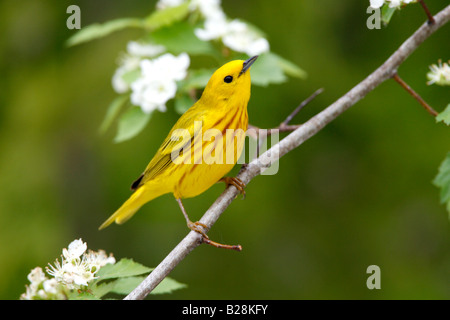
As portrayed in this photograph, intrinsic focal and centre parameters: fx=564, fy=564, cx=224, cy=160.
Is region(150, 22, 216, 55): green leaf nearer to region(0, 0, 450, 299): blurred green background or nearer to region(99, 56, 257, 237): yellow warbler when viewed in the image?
region(99, 56, 257, 237): yellow warbler

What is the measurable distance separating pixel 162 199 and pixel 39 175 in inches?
47.5

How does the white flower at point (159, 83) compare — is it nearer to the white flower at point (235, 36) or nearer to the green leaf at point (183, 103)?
the green leaf at point (183, 103)

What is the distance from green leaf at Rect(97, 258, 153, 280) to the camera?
2.57 m

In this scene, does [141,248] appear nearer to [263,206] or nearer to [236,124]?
[263,206]

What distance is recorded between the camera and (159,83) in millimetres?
3402

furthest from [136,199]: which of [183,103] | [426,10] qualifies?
[426,10]

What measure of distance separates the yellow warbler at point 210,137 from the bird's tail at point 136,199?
98 millimetres

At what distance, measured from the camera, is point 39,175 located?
529 cm

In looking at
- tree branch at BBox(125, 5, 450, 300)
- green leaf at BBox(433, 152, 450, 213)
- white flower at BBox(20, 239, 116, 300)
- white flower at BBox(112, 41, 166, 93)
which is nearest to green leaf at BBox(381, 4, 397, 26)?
tree branch at BBox(125, 5, 450, 300)

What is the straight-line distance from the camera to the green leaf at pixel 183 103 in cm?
347

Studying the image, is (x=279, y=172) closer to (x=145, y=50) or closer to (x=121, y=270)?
(x=145, y=50)

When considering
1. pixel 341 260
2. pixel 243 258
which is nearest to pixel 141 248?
pixel 243 258

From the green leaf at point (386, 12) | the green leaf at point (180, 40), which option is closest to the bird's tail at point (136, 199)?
the green leaf at point (180, 40)

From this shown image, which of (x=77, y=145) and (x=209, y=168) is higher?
(x=77, y=145)
